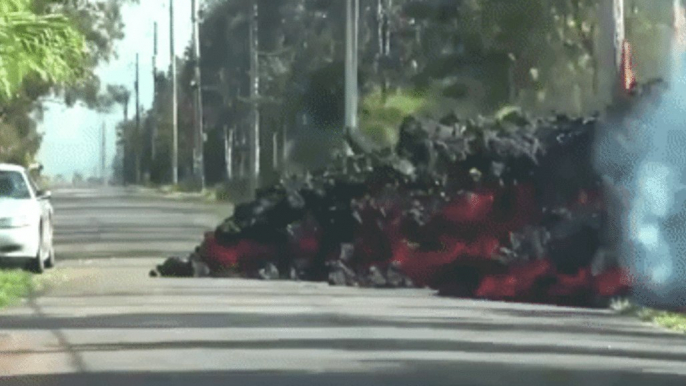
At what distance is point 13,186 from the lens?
35.8 m

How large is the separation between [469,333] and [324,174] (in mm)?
13274

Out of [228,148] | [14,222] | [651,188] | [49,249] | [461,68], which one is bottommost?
[228,148]

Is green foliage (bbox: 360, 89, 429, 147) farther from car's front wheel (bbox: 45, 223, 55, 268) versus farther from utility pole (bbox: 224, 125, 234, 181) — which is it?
utility pole (bbox: 224, 125, 234, 181)

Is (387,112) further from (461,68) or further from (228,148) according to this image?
(228,148)

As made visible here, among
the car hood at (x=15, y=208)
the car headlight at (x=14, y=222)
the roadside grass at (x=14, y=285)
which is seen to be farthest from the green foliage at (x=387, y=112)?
the roadside grass at (x=14, y=285)

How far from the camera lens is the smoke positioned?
26.3 meters

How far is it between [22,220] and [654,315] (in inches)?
468

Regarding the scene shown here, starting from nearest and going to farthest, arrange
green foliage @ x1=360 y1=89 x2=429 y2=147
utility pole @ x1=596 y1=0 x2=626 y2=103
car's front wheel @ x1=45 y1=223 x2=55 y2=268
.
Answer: car's front wheel @ x1=45 y1=223 x2=55 y2=268 < utility pole @ x1=596 y1=0 x2=626 y2=103 < green foliage @ x1=360 y1=89 x2=429 y2=147

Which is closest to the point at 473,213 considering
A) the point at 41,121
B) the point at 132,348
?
the point at 132,348

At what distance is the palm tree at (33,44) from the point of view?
2519 cm

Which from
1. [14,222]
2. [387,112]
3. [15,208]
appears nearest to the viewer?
[14,222]

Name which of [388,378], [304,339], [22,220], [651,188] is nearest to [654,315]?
[651,188]

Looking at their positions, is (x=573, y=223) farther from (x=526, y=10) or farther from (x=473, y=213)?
(x=526, y=10)

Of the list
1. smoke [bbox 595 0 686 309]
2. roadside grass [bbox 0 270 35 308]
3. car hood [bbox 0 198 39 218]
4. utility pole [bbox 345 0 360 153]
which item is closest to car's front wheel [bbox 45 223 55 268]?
car hood [bbox 0 198 39 218]
